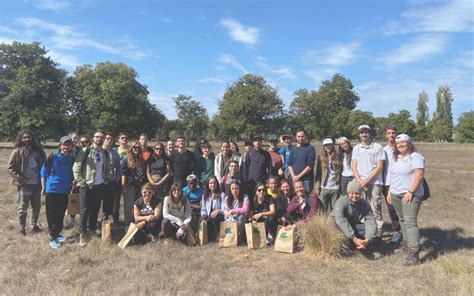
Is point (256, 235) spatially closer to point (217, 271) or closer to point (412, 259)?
point (217, 271)

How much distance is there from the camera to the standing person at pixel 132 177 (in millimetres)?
7363

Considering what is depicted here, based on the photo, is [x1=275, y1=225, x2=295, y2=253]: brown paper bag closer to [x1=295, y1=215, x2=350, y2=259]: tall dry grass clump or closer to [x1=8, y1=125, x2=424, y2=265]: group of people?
[x1=295, y1=215, x2=350, y2=259]: tall dry grass clump

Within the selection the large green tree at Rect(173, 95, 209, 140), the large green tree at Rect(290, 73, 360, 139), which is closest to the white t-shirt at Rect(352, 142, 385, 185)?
the large green tree at Rect(290, 73, 360, 139)

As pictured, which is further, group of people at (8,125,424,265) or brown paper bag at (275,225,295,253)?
group of people at (8,125,424,265)

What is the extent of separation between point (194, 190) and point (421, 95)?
115 m

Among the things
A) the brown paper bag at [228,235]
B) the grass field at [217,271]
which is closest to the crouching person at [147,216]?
the grass field at [217,271]

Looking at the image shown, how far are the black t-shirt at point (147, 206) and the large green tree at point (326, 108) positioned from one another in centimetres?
4754

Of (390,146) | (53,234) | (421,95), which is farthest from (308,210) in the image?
(421,95)

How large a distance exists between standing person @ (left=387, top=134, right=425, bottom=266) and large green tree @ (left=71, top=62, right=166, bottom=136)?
40.4 meters

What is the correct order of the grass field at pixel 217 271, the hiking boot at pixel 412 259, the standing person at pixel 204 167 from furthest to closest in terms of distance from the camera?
the standing person at pixel 204 167 → the hiking boot at pixel 412 259 → the grass field at pixel 217 271

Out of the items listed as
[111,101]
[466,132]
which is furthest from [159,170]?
[466,132]

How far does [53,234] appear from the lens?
21.1 ft

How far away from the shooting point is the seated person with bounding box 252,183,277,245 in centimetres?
664

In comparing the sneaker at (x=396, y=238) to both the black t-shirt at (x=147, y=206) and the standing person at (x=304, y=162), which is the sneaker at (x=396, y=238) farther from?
the black t-shirt at (x=147, y=206)
